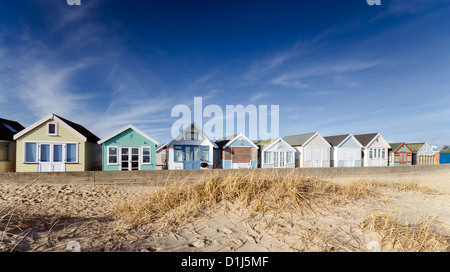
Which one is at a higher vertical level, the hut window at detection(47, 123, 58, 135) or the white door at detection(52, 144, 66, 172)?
the hut window at detection(47, 123, 58, 135)

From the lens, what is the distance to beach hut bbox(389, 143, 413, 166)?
27.2 metres

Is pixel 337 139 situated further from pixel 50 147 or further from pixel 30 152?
pixel 30 152

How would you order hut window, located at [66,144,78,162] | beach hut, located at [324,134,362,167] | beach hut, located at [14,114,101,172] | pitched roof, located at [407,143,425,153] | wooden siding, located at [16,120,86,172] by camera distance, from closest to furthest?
wooden siding, located at [16,120,86,172] → beach hut, located at [14,114,101,172] → hut window, located at [66,144,78,162] → beach hut, located at [324,134,362,167] → pitched roof, located at [407,143,425,153]

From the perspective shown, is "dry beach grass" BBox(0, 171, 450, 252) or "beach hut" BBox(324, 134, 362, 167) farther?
"beach hut" BBox(324, 134, 362, 167)

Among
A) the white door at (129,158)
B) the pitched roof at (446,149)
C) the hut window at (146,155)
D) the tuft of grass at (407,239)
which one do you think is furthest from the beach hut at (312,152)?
the pitched roof at (446,149)

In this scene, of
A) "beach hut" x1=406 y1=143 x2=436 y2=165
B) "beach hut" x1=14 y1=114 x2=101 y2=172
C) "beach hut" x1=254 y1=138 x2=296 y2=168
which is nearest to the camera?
"beach hut" x1=14 y1=114 x2=101 y2=172

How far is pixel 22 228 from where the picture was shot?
10.8 ft

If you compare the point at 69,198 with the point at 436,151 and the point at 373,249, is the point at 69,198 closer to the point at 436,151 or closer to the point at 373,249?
the point at 373,249

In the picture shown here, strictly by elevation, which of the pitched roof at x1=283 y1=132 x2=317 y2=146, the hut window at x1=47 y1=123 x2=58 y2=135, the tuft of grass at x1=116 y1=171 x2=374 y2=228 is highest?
the hut window at x1=47 y1=123 x2=58 y2=135

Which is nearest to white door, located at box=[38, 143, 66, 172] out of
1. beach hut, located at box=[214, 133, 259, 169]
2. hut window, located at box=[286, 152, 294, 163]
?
beach hut, located at box=[214, 133, 259, 169]

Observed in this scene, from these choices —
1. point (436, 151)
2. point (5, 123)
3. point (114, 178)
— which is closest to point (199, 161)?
point (114, 178)

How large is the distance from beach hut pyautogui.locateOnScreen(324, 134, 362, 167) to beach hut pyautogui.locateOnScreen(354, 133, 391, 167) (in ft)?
4.34

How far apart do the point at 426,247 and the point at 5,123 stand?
85.2 feet

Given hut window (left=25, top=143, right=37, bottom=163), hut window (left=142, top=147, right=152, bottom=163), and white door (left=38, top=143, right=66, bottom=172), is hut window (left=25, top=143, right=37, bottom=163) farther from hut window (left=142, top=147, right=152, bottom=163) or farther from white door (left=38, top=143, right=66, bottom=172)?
hut window (left=142, top=147, right=152, bottom=163)
